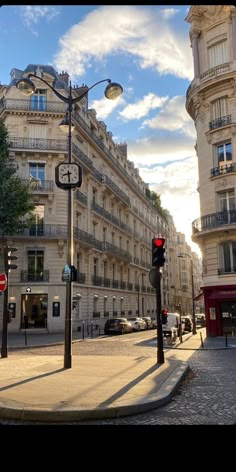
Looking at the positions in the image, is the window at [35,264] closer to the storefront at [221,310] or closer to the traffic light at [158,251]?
the storefront at [221,310]

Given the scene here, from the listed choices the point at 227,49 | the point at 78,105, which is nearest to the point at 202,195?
the point at 227,49

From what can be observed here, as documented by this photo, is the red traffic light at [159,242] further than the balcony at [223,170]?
No

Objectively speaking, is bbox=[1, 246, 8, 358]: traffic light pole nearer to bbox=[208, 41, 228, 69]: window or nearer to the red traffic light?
the red traffic light

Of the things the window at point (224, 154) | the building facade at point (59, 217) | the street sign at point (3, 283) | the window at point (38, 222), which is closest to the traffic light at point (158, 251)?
the street sign at point (3, 283)

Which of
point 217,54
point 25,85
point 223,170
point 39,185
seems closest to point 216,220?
point 223,170

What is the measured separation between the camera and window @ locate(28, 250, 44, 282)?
1273 inches

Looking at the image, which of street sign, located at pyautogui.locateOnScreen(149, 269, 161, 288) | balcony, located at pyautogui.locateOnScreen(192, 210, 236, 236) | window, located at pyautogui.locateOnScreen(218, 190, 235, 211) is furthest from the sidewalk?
window, located at pyautogui.locateOnScreen(218, 190, 235, 211)

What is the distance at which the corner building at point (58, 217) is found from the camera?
3209 centimetres

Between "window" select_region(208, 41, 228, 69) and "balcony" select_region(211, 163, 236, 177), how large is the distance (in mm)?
6486

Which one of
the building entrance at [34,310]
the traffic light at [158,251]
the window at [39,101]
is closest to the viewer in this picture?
the traffic light at [158,251]

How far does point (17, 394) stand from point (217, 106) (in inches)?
958

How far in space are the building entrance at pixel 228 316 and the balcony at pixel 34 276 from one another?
1299cm

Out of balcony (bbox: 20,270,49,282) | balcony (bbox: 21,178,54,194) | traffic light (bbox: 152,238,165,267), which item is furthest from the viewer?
balcony (bbox: 21,178,54,194)

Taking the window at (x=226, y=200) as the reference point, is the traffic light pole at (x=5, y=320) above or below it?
below
